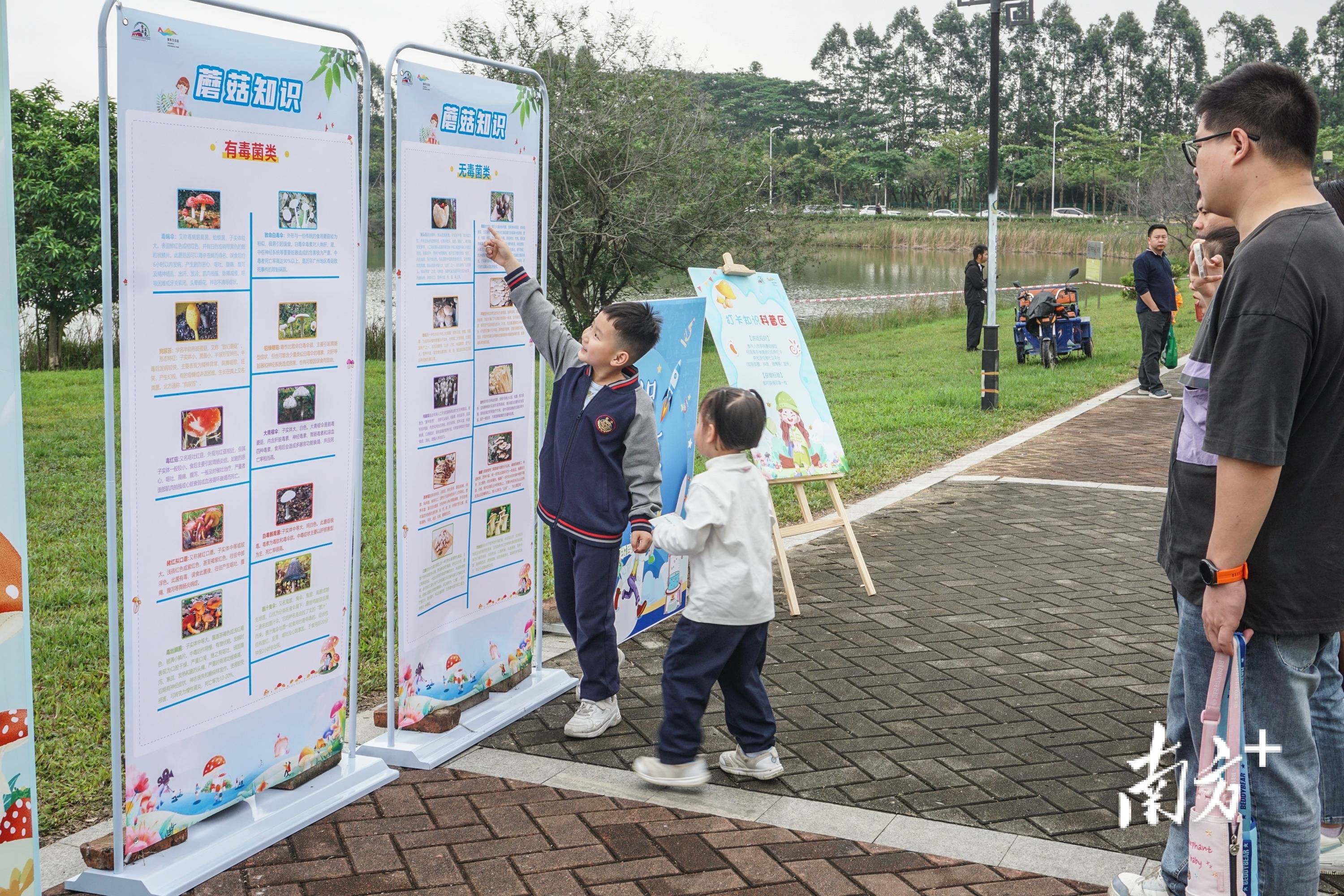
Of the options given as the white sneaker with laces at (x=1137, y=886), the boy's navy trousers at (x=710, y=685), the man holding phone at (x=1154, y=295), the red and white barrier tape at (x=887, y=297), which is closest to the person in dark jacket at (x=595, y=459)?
the boy's navy trousers at (x=710, y=685)

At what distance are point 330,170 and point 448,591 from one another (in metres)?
1.59

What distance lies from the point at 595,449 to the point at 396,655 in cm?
123

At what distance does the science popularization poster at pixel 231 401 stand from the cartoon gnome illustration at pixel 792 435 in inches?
114

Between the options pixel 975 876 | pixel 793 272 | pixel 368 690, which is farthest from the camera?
pixel 793 272

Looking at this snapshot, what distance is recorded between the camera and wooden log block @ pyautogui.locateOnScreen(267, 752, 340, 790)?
3.89 metres

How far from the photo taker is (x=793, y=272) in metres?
24.1

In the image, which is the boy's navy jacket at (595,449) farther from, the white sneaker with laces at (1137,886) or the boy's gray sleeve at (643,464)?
the white sneaker with laces at (1137,886)

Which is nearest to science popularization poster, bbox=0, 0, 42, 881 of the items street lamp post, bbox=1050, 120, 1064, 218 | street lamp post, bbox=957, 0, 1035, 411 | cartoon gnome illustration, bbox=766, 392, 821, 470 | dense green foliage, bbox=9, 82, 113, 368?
cartoon gnome illustration, bbox=766, 392, 821, 470

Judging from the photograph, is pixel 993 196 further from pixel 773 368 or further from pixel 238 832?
pixel 238 832

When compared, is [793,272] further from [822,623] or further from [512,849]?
[512,849]

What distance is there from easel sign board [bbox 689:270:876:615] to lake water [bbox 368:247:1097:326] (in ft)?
43.6

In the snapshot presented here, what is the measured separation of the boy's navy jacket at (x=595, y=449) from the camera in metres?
4.35

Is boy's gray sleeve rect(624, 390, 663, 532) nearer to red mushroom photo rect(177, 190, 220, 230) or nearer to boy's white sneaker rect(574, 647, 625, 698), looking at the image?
boy's white sneaker rect(574, 647, 625, 698)

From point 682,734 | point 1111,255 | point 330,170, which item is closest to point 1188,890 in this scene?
point 682,734
